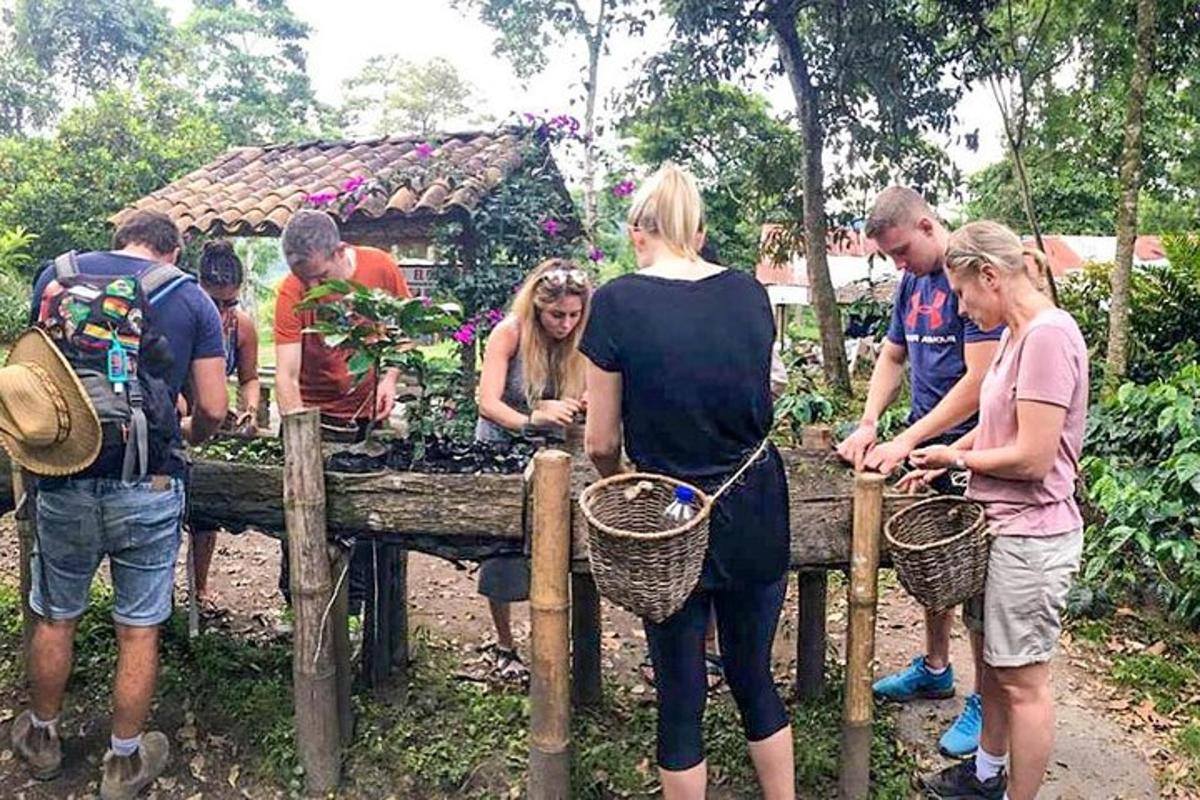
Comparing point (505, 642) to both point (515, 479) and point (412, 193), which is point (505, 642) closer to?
point (515, 479)

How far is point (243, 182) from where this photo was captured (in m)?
8.70

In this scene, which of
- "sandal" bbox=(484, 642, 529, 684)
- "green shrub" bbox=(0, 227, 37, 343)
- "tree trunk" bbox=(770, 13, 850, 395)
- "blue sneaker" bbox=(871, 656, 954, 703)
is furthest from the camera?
"green shrub" bbox=(0, 227, 37, 343)

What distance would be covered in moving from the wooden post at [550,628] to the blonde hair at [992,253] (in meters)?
1.10

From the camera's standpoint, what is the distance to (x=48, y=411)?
2.46 meters

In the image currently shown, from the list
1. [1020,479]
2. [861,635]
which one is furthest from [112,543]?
[1020,479]

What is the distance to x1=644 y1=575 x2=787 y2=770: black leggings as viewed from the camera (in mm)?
2137

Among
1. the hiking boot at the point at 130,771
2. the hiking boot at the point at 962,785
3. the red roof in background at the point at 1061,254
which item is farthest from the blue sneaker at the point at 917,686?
the red roof in background at the point at 1061,254

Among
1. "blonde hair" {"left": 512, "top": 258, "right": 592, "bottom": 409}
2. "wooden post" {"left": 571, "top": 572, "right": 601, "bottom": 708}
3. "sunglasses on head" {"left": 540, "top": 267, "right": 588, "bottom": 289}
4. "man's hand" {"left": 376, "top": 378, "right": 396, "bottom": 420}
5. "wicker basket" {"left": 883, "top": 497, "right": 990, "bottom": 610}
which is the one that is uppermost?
"sunglasses on head" {"left": 540, "top": 267, "right": 588, "bottom": 289}

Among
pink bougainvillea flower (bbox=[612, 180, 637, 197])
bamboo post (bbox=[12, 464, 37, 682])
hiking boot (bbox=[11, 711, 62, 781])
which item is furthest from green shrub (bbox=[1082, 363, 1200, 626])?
bamboo post (bbox=[12, 464, 37, 682])

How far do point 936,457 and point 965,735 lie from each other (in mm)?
1148

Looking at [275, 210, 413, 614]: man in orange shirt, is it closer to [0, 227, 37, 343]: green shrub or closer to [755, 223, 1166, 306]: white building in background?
[755, 223, 1166, 306]: white building in background

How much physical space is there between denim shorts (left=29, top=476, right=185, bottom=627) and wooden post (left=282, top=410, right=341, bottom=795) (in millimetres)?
344

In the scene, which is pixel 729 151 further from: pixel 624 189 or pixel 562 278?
pixel 562 278

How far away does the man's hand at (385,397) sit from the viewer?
3.22m
